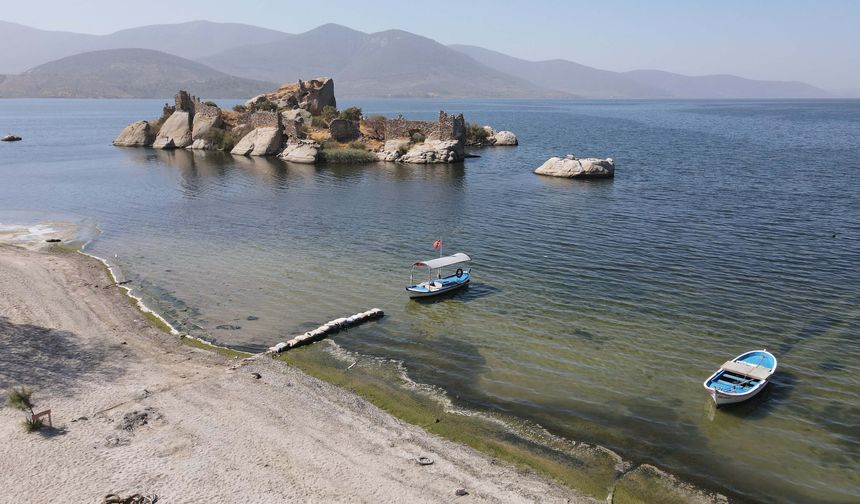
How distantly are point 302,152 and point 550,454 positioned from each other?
68556 mm

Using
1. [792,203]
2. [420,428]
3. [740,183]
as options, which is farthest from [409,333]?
[740,183]

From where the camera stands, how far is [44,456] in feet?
53.8

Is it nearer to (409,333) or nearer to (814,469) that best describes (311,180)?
(409,333)

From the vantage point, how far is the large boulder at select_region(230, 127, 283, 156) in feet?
277

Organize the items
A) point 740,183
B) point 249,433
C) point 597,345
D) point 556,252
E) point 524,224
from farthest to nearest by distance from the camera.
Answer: point 740,183, point 524,224, point 556,252, point 597,345, point 249,433

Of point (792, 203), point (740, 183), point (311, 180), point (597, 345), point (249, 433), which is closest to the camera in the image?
point (249, 433)

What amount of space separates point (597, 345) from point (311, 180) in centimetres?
4821

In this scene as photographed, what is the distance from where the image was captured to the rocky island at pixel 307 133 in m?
80.4

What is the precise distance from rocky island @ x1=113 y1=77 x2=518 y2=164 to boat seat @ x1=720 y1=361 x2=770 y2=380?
60882 mm

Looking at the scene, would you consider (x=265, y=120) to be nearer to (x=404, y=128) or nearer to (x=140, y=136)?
(x=404, y=128)

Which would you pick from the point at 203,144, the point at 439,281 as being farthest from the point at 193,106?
the point at 439,281

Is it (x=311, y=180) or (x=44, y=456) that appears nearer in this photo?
(x=44, y=456)

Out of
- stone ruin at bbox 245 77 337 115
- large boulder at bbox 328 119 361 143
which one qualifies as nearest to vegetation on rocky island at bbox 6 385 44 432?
large boulder at bbox 328 119 361 143

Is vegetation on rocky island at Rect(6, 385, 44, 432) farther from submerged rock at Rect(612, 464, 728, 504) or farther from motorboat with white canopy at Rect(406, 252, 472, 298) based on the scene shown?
submerged rock at Rect(612, 464, 728, 504)
